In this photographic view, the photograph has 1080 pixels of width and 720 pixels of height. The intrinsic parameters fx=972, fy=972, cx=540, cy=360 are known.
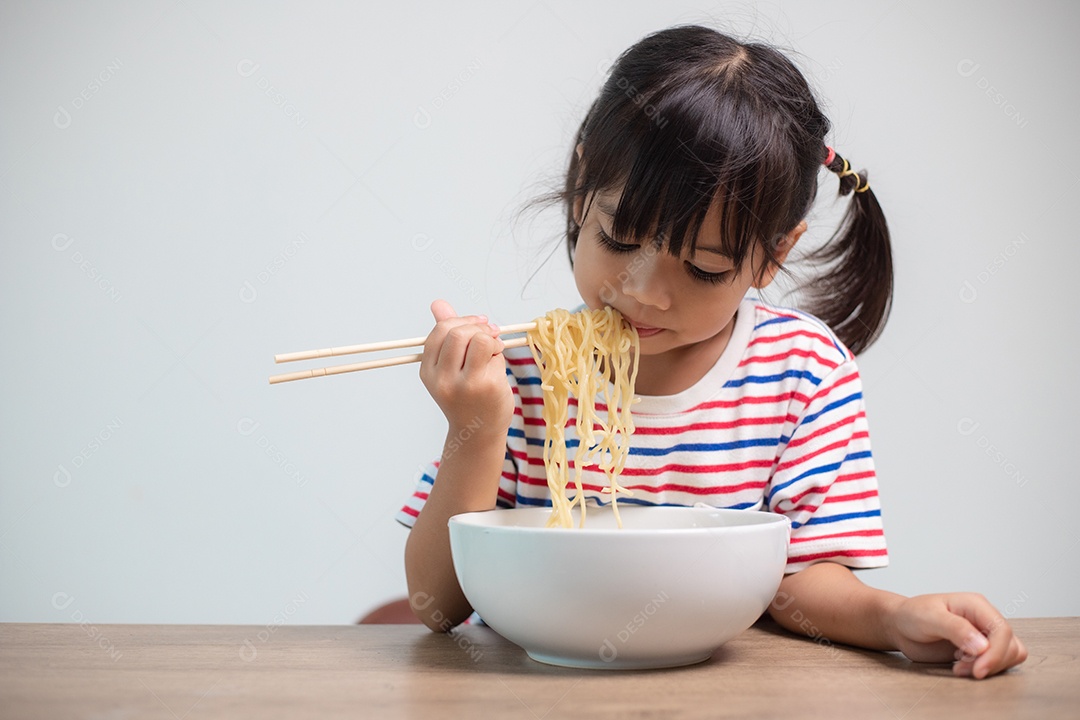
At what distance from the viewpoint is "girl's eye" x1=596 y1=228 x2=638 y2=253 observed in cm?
97

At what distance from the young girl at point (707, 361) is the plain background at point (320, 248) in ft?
2.86

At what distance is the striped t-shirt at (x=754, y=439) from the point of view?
1.03m

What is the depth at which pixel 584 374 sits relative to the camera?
1.03m

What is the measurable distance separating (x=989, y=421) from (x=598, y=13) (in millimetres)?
1150

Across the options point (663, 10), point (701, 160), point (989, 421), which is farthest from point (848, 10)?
point (701, 160)

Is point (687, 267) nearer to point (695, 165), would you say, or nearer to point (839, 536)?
point (695, 165)

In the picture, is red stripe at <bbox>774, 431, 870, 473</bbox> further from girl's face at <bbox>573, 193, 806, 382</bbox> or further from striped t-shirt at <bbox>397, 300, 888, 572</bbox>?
girl's face at <bbox>573, 193, 806, 382</bbox>

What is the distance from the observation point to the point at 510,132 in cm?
201

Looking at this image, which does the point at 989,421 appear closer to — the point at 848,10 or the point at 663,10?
the point at 848,10

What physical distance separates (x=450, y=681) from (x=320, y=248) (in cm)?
141

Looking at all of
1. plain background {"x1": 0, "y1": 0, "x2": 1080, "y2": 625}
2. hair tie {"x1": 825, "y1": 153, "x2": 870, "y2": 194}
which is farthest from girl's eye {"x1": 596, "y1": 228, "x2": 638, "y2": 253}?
plain background {"x1": 0, "y1": 0, "x2": 1080, "y2": 625}

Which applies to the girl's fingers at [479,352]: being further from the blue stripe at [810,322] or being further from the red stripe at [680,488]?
the blue stripe at [810,322]

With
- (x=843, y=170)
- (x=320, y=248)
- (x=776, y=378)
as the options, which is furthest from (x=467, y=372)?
(x=320, y=248)

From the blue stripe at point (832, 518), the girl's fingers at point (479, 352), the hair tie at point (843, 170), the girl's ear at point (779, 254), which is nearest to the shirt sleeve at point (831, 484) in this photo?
the blue stripe at point (832, 518)
